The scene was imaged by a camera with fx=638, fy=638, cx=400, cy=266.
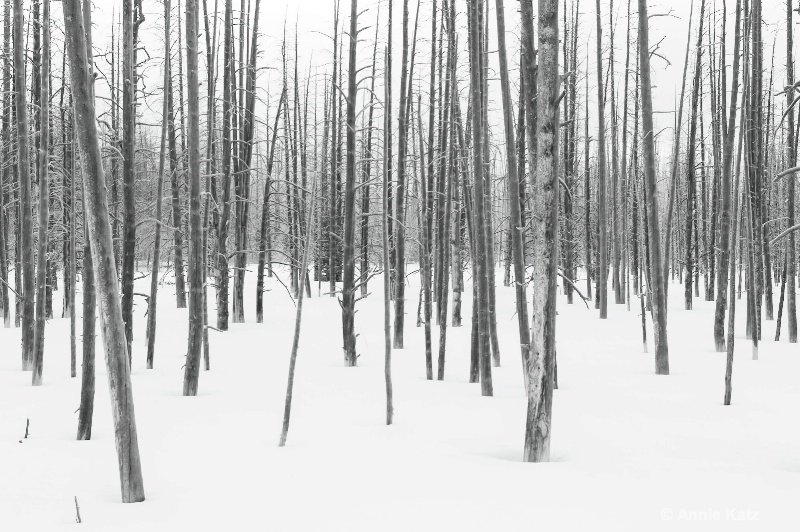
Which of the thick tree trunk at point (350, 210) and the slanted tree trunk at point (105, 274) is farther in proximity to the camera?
the thick tree trunk at point (350, 210)

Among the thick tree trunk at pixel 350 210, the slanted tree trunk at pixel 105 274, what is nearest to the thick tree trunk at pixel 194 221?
the thick tree trunk at pixel 350 210

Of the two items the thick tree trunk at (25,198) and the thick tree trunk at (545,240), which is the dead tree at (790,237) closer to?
the thick tree trunk at (545,240)

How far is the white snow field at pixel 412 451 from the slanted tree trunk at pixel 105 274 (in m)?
0.31

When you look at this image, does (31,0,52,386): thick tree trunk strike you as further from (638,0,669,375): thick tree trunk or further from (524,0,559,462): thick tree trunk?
(638,0,669,375): thick tree trunk

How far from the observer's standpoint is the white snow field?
3.82 meters

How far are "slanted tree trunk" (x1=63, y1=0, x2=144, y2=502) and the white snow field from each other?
1.01ft

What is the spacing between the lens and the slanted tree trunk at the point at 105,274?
399 centimetres

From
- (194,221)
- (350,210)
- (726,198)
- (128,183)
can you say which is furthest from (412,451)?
(726,198)

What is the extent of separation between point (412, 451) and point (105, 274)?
2.87 meters

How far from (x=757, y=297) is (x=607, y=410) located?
699cm

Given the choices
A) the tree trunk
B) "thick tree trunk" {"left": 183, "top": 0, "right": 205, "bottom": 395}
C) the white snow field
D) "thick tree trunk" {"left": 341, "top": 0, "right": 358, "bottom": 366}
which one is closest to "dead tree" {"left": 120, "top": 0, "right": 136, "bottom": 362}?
the white snow field

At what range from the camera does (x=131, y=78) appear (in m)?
9.37

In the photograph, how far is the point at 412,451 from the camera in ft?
17.9

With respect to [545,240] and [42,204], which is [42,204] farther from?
[545,240]
